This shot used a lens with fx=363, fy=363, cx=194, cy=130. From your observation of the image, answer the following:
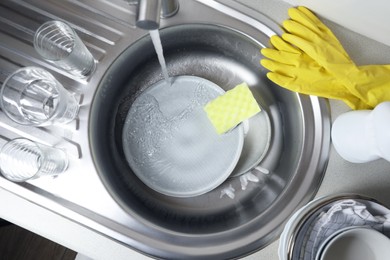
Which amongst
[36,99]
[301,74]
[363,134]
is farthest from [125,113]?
[363,134]

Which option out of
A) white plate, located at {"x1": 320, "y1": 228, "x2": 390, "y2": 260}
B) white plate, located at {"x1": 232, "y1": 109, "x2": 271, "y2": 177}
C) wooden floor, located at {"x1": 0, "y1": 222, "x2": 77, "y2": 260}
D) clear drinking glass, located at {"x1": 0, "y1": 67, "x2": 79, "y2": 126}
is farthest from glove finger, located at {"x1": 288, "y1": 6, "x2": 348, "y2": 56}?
wooden floor, located at {"x1": 0, "y1": 222, "x2": 77, "y2": 260}

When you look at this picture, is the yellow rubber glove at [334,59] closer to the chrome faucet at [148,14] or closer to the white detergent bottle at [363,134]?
the white detergent bottle at [363,134]

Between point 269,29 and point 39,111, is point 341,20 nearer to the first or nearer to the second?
point 269,29

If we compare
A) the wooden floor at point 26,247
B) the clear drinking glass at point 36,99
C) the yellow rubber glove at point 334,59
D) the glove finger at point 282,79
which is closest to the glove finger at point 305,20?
the yellow rubber glove at point 334,59

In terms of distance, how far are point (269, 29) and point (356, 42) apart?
172 millimetres

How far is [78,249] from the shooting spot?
67 cm

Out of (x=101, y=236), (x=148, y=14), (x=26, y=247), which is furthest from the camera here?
(x=26, y=247)

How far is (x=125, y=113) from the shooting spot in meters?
0.88

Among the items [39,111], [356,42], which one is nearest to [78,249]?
[39,111]

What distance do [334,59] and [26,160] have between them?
61 centimetres

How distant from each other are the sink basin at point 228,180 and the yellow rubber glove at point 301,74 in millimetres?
28

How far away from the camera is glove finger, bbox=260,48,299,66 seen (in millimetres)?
716

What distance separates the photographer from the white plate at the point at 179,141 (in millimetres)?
832

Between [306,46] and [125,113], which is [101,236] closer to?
[125,113]
